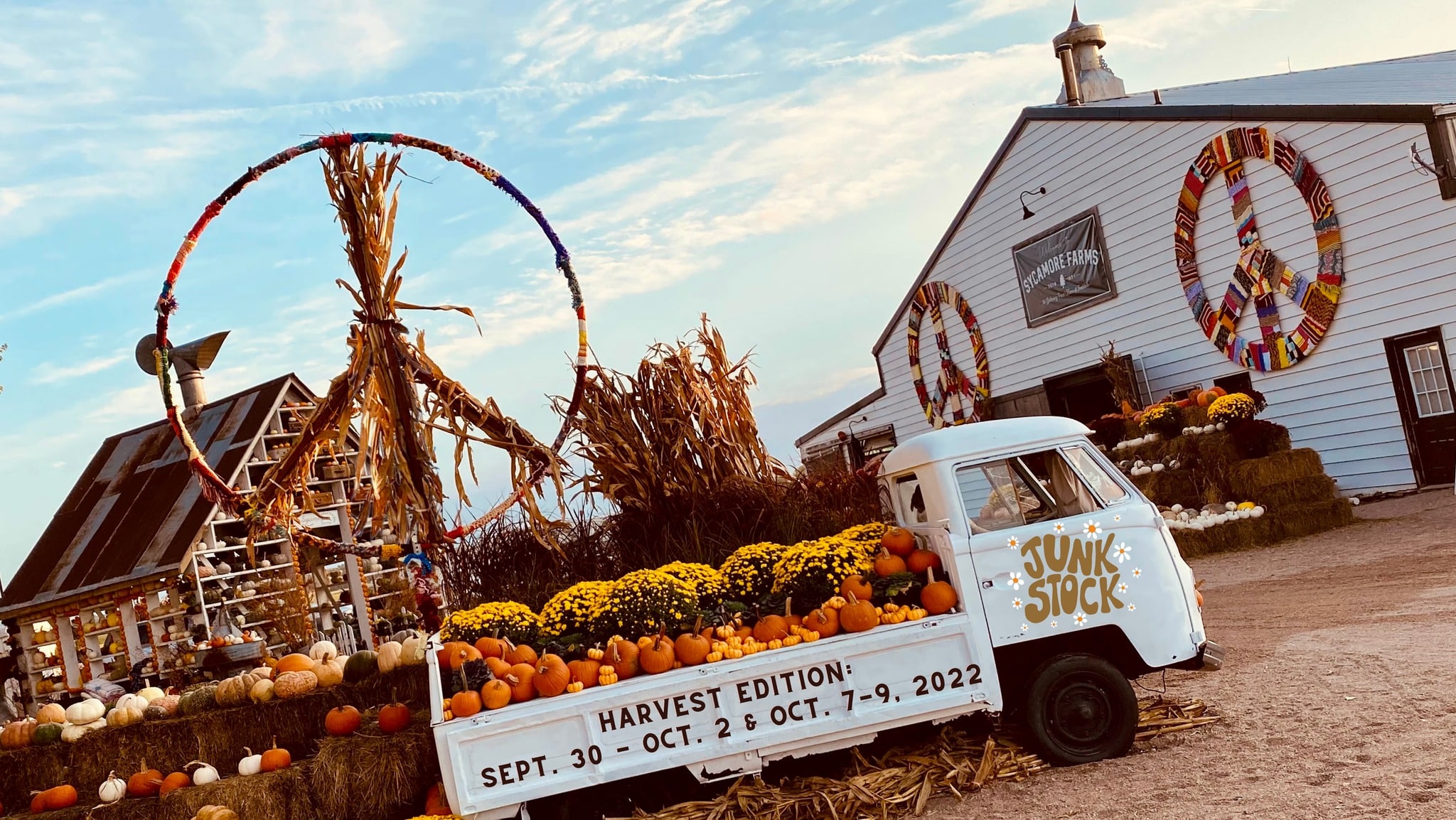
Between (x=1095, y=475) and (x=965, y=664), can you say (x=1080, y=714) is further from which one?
(x=1095, y=475)

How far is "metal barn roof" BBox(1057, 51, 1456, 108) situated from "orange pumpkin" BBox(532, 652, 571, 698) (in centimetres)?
1205

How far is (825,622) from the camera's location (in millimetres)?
6086

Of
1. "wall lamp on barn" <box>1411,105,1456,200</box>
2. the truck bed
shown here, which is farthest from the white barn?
the truck bed

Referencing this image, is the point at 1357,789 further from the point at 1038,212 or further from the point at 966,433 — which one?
the point at 1038,212

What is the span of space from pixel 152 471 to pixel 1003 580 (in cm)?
1775

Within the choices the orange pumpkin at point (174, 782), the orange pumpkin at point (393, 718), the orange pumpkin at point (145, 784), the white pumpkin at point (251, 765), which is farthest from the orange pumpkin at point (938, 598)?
the orange pumpkin at point (145, 784)

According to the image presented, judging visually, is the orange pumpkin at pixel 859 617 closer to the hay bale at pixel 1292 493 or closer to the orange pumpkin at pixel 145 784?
the orange pumpkin at pixel 145 784

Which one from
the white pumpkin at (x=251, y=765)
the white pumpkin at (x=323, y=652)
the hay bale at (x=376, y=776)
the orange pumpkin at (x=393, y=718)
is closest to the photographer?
the hay bale at (x=376, y=776)

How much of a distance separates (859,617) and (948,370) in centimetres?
1778

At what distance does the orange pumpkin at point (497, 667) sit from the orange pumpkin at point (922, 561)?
2322mm

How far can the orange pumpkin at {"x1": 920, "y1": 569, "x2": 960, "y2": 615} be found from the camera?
604 centimetres

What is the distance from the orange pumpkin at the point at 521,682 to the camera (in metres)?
5.89

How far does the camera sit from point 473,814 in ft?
18.4

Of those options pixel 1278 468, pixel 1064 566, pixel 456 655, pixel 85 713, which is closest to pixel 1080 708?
pixel 1064 566
